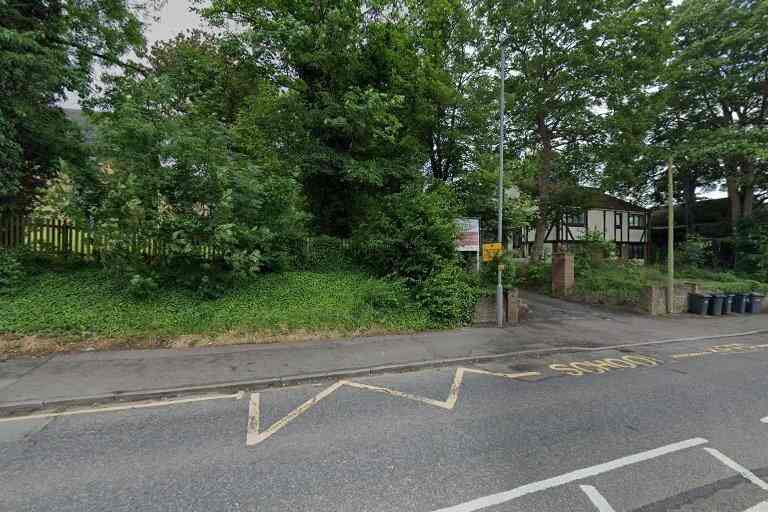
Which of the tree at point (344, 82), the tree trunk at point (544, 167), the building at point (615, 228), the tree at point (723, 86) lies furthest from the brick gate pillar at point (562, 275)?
the building at point (615, 228)

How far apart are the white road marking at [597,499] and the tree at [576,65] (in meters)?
15.4

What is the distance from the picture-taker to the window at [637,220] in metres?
30.8

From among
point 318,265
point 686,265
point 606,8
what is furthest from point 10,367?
point 686,265

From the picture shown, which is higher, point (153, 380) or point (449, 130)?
point (449, 130)

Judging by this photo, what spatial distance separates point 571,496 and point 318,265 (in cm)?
895

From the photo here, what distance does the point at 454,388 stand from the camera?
211 inches

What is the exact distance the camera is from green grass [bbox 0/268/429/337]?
694 cm

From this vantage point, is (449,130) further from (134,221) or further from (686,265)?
(686,265)

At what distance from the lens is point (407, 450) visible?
138 inches

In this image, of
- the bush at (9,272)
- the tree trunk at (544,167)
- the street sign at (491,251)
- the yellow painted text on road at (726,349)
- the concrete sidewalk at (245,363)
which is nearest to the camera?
the concrete sidewalk at (245,363)

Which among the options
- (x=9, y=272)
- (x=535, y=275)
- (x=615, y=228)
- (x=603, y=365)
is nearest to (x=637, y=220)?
(x=615, y=228)

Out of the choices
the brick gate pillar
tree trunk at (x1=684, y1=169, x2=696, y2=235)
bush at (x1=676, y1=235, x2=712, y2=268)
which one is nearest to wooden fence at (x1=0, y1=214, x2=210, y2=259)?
the brick gate pillar

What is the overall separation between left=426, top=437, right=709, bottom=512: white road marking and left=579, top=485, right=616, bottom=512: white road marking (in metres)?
0.13

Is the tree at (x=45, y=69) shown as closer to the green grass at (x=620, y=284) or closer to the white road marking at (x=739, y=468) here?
the white road marking at (x=739, y=468)
